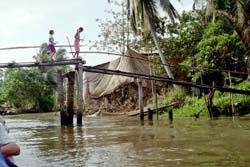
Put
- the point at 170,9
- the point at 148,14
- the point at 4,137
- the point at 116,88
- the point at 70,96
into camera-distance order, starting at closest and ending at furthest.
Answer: the point at 4,137 < the point at 70,96 < the point at 148,14 < the point at 170,9 < the point at 116,88

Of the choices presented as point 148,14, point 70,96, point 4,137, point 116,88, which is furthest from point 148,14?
point 4,137

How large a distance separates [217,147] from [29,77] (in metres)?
44.6

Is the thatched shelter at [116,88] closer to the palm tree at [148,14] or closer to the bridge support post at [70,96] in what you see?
the palm tree at [148,14]

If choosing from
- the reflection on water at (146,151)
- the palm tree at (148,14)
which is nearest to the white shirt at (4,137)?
the reflection on water at (146,151)

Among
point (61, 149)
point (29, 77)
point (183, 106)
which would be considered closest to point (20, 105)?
point (29, 77)

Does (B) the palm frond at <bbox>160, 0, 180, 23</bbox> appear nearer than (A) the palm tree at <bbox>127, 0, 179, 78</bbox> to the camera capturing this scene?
No

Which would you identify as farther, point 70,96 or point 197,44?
point 197,44

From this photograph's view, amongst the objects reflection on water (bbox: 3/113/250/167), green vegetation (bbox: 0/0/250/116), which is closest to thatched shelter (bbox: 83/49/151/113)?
green vegetation (bbox: 0/0/250/116)

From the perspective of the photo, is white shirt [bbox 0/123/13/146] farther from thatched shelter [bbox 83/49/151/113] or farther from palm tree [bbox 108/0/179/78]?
thatched shelter [bbox 83/49/151/113]

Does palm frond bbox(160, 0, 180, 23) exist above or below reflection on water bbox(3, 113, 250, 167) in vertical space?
above

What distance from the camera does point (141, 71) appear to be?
92.7 feet

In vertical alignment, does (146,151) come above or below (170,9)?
below

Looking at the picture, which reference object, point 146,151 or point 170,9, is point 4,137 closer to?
point 146,151

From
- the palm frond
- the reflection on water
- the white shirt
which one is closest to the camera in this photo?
the white shirt
